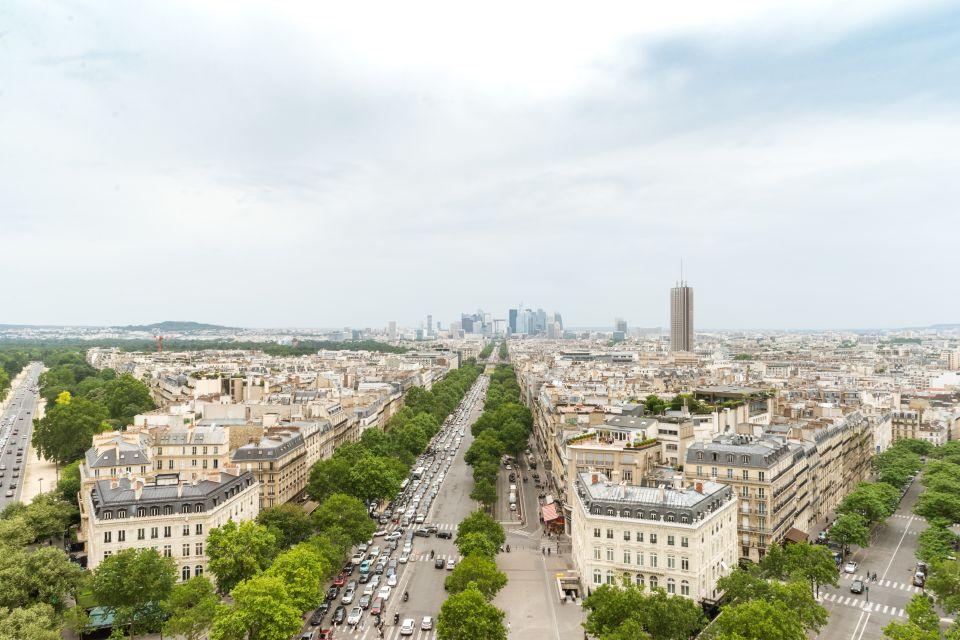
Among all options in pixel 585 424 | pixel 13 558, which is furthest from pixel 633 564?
pixel 13 558

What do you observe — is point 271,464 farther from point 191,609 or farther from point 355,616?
point 191,609

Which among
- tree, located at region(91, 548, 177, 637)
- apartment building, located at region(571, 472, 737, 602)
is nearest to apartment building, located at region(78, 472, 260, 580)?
tree, located at region(91, 548, 177, 637)

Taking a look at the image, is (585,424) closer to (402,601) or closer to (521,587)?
(521,587)

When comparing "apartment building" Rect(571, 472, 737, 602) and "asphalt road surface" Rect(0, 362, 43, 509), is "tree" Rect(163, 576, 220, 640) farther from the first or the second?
"asphalt road surface" Rect(0, 362, 43, 509)

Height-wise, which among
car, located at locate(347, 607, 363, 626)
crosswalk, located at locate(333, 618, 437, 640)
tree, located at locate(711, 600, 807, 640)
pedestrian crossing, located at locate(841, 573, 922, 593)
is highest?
tree, located at locate(711, 600, 807, 640)

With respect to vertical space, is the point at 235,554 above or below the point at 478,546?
above

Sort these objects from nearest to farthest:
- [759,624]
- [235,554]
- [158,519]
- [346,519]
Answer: [759,624], [235,554], [158,519], [346,519]

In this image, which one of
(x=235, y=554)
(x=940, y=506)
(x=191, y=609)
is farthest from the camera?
(x=940, y=506)

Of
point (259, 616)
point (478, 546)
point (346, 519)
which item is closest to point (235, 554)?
point (259, 616)
